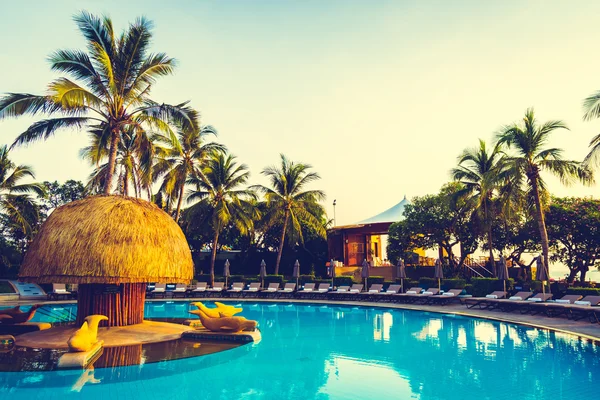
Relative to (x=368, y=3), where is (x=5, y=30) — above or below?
below

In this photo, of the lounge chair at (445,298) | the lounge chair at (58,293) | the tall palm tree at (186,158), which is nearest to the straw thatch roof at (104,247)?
the lounge chair at (58,293)

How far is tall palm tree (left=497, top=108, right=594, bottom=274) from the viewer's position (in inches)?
803

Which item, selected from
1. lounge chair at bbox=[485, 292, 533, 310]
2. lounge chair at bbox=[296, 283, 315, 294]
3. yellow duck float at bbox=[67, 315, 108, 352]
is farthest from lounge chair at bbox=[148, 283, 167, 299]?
lounge chair at bbox=[485, 292, 533, 310]

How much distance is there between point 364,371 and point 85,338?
6.45 m

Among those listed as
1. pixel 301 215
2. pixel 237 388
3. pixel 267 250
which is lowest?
pixel 237 388

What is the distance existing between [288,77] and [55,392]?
13.9 meters

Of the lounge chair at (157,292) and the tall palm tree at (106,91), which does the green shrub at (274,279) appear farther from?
the tall palm tree at (106,91)

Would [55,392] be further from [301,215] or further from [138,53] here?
[301,215]

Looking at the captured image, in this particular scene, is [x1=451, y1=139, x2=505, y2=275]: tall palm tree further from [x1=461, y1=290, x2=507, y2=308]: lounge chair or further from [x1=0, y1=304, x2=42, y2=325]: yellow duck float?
[x1=0, y1=304, x2=42, y2=325]: yellow duck float

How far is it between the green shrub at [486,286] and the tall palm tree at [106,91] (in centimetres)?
1598

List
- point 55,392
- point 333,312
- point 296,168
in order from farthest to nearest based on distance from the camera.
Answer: point 296,168 < point 333,312 < point 55,392

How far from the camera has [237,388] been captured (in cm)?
836

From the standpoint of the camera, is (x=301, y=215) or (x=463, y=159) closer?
(x=463, y=159)

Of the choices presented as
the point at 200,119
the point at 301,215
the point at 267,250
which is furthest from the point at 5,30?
the point at 267,250
